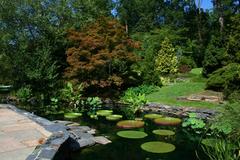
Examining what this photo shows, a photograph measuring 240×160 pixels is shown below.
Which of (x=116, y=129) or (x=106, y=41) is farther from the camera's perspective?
(x=106, y=41)

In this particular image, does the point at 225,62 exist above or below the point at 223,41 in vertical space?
below

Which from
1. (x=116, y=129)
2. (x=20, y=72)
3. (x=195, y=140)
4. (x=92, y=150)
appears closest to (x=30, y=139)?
(x=92, y=150)

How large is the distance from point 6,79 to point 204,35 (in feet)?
79.2

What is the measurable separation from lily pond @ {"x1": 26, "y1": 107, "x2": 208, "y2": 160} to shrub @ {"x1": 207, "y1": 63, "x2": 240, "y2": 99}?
3116mm

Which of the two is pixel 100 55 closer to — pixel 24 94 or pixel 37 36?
pixel 24 94

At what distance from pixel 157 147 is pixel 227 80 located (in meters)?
7.04

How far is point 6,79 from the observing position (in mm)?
20516

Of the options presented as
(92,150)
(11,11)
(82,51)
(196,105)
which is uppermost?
(11,11)

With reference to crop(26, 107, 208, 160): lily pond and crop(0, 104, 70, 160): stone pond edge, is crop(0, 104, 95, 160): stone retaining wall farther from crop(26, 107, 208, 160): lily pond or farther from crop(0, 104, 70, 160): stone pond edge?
crop(26, 107, 208, 160): lily pond

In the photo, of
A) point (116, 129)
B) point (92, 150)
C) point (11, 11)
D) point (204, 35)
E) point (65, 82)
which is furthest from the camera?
point (204, 35)

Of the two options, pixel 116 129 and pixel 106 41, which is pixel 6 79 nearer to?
pixel 106 41

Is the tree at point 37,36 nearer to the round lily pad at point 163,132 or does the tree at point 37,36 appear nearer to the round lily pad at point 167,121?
the round lily pad at point 167,121

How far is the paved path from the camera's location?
19.6 ft

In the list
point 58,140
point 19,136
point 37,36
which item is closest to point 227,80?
point 58,140
